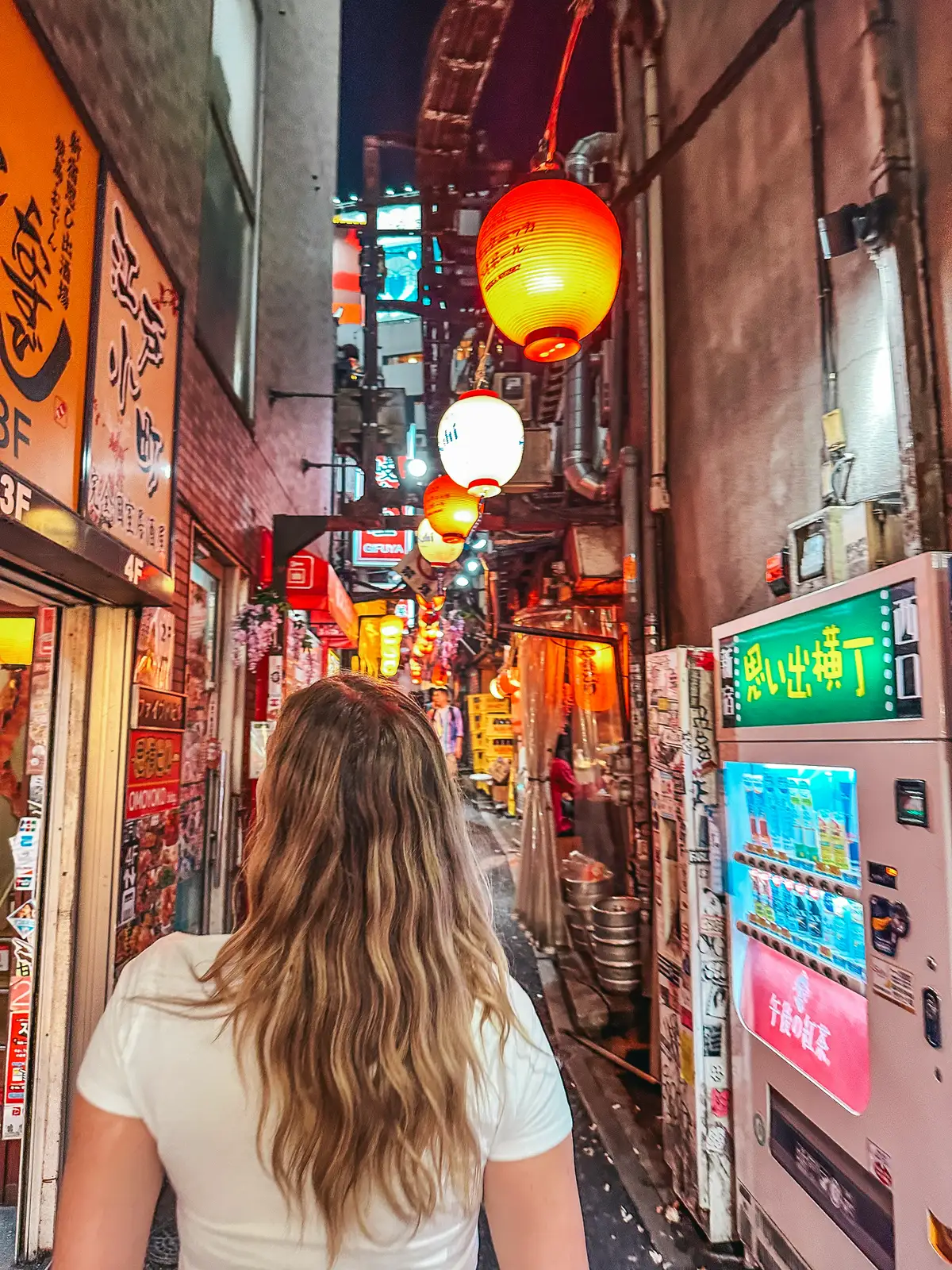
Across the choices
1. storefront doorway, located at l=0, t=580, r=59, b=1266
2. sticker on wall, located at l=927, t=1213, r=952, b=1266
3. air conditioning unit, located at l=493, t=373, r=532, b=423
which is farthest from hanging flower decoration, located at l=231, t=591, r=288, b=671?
sticker on wall, located at l=927, t=1213, r=952, b=1266

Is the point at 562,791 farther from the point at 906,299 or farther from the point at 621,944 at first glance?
the point at 906,299

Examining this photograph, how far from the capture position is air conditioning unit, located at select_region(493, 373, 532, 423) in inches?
393

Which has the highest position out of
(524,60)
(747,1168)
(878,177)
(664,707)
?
(524,60)

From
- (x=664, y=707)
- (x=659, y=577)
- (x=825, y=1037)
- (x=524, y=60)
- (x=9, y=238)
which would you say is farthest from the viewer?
(x=524, y=60)

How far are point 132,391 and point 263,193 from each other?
535 cm

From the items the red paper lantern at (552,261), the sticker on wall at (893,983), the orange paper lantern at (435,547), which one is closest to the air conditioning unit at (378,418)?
the orange paper lantern at (435,547)

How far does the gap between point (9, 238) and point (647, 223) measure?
188 inches

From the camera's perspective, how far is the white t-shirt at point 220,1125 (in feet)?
3.69

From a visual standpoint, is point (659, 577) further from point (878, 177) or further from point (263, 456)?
point (263, 456)

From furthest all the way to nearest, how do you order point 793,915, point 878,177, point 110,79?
point 110,79
point 878,177
point 793,915

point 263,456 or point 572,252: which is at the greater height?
point 263,456

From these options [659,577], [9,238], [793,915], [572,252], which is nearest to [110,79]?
[9,238]

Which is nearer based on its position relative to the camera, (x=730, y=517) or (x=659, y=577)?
(x=730, y=517)

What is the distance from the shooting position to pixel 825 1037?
2.90 meters
